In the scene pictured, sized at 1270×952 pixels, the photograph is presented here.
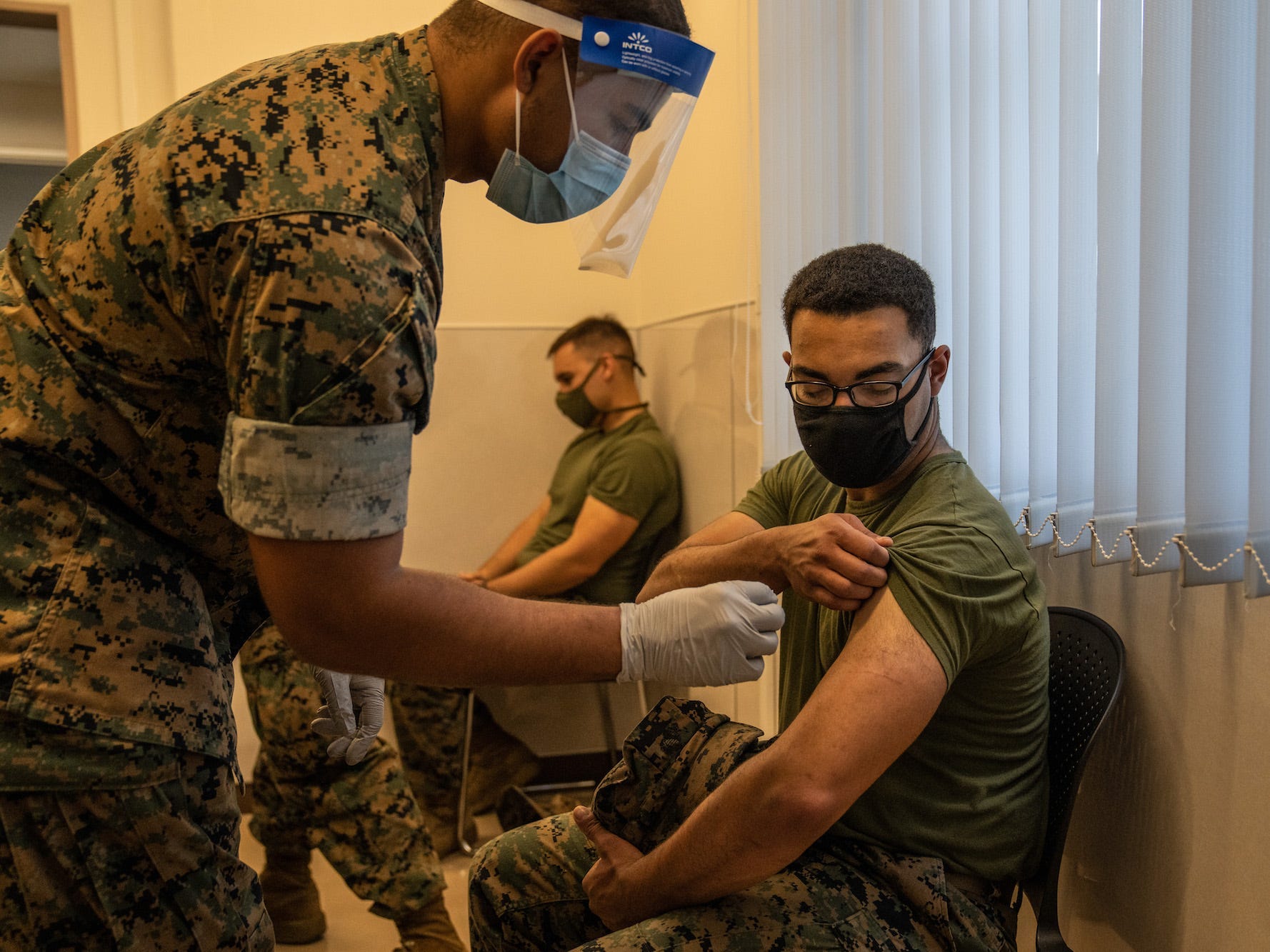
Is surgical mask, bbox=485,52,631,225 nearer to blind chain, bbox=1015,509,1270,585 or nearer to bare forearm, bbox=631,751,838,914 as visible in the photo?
bare forearm, bbox=631,751,838,914

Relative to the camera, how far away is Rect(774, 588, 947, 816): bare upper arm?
3.85 ft

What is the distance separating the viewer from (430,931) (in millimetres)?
2285

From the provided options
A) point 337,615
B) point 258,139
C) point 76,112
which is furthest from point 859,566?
point 76,112

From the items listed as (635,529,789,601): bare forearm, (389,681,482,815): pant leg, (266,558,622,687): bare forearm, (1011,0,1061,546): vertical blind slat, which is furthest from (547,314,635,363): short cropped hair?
(266,558,622,687): bare forearm

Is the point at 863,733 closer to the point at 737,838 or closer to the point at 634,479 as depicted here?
the point at 737,838

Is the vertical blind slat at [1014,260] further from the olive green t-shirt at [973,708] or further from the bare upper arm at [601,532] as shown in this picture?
the bare upper arm at [601,532]

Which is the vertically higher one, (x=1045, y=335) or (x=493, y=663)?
(x=1045, y=335)

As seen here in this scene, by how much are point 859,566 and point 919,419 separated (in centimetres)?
30

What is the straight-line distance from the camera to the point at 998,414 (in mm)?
1696

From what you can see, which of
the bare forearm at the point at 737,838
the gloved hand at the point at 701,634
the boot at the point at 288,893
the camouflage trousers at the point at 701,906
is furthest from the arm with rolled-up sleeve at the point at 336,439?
the boot at the point at 288,893

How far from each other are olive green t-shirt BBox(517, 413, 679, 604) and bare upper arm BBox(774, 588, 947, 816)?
1.82 m

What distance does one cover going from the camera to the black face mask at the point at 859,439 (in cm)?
142

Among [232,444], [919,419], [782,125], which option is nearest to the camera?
[232,444]

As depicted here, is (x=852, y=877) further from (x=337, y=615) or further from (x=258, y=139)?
(x=258, y=139)
